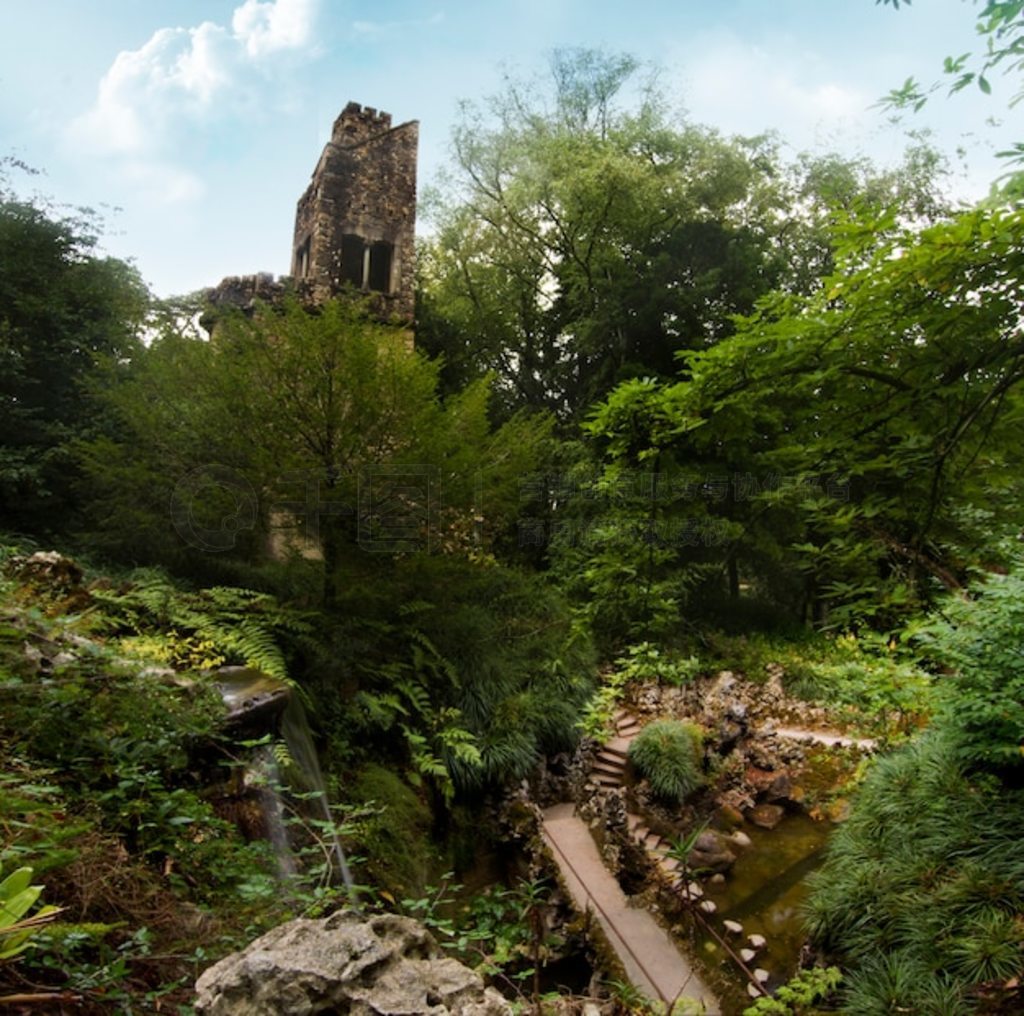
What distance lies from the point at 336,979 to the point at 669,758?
7708 millimetres

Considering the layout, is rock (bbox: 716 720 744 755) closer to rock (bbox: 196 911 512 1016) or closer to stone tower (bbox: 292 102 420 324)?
rock (bbox: 196 911 512 1016)

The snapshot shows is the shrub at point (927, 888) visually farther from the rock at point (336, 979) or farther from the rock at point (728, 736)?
the rock at point (336, 979)

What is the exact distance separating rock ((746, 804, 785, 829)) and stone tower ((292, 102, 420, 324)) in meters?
9.99

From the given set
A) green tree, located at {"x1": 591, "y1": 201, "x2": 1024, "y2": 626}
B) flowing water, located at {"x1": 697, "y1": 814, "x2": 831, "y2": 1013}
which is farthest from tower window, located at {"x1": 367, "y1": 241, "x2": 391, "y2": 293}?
Result: flowing water, located at {"x1": 697, "y1": 814, "x2": 831, "y2": 1013}

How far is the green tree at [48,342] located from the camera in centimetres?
817

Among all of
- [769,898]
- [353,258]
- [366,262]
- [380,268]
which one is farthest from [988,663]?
[353,258]

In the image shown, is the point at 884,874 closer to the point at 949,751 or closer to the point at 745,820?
the point at 949,751

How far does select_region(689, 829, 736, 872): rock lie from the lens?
6980 millimetres

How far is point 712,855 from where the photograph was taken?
23.2 ft

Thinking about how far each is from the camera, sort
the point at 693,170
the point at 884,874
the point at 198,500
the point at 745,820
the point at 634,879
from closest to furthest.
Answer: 1. the point at 884,874
2. the point at 198,500
3. the point at 634,879
4. the point at 745,820
5. the point at 693,170

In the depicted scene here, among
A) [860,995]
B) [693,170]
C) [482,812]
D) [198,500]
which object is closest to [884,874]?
[860,995]

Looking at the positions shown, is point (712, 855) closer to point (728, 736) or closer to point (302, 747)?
point (728, 736)

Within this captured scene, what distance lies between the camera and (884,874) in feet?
15.2

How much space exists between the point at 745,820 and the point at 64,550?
360 inches
